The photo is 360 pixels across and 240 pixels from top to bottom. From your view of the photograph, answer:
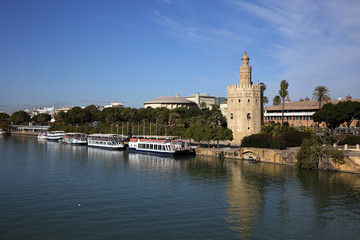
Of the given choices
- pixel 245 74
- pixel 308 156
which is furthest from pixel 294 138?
pixel 245 74

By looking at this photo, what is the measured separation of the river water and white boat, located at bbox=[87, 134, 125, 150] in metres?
29.4

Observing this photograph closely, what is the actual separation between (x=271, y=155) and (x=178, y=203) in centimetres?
2622

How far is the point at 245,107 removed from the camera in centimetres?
6806

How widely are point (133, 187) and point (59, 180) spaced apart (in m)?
9.68

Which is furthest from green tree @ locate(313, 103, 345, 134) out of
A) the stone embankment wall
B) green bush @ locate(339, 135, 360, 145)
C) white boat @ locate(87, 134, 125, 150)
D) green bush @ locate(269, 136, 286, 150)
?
white boat @ locate(87, 134, 125, 150)

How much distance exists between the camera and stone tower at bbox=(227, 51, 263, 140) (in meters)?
68.0

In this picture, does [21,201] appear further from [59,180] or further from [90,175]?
[90,175]

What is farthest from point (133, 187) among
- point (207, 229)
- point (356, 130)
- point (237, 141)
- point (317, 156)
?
point (356, 130)

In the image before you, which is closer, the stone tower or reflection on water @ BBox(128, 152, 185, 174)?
reflection on water @ BBox(128, 152, 185, 174)

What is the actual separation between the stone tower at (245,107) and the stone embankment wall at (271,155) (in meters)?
10.3

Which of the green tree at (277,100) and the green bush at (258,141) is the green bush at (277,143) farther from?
the green tree at (277,100)

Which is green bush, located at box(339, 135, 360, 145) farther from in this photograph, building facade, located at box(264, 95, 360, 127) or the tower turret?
building facade, located at box(264, 95, 360, 127)

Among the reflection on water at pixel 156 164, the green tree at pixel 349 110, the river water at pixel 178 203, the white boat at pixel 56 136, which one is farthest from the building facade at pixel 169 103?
the river water at pixel 178 203

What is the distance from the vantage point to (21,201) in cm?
2909
